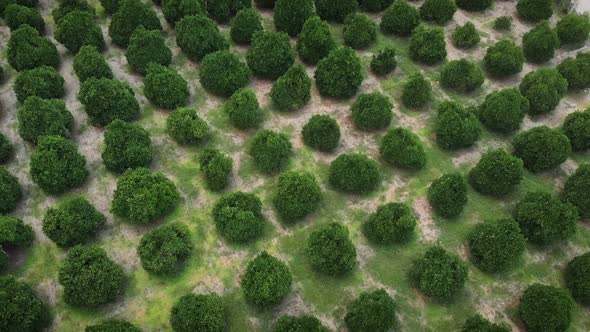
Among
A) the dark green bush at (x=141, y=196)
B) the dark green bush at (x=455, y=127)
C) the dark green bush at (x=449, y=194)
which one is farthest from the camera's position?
the dark green bush at (x=455, y=127)

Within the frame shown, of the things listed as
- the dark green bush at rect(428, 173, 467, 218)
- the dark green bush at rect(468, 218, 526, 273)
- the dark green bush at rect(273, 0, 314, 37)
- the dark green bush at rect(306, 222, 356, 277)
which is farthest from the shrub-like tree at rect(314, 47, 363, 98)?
the dark green bush at rect(468, 218, 526, 273)

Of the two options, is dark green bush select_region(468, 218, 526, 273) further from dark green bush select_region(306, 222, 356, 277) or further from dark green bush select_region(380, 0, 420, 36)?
dark green bush select_region(380, 0, 420, 36)

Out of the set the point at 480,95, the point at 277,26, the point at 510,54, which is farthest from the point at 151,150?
the point at 510,54

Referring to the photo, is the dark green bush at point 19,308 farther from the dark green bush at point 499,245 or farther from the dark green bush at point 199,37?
the dark green bush at point 499,245

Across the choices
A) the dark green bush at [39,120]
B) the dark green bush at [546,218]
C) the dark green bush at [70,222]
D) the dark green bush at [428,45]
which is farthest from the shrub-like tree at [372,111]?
the dark green bush at [39,120]

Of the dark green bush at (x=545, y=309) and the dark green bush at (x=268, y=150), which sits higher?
the dark green bush at (x=545, y=309)

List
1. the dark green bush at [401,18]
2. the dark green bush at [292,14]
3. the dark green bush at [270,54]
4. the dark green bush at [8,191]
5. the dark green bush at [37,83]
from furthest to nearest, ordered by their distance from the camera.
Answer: the dark green bush at [401,18]
the dark green bush at [292,14]
the dark green bush at [270,54]
the dark green bush at [37,83]
the dark green bush at [8,191]

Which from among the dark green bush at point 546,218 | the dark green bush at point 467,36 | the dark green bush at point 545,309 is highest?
the dark green bush at point 467,36

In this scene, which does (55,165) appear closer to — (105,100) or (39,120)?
(39,120)

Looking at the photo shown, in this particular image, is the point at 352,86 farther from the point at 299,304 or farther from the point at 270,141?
the point at 299,304
